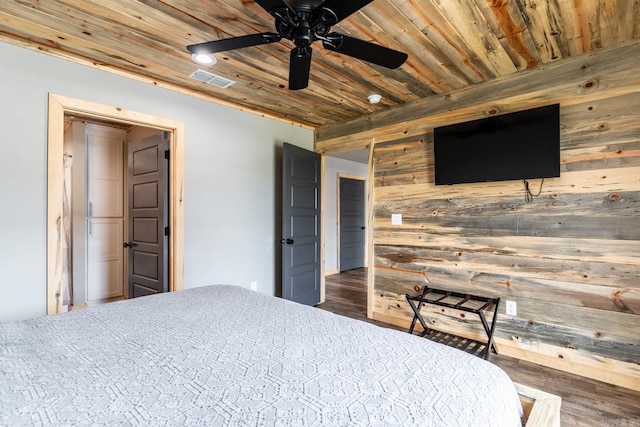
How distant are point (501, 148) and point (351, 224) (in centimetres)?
438

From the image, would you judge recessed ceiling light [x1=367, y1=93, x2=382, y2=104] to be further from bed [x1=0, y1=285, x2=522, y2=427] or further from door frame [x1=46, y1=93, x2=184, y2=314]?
bed [x1=0, y1=285, x2=522, y2=427]

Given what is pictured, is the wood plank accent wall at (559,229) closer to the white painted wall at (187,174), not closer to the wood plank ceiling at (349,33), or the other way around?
the wood plank ceiling at (349,33)

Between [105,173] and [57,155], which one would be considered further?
[105,173]

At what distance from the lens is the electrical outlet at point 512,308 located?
259 centimetres

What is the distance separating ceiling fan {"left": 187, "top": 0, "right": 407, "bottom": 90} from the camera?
133 centimetres

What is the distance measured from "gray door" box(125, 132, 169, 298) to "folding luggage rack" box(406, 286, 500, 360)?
245 cm

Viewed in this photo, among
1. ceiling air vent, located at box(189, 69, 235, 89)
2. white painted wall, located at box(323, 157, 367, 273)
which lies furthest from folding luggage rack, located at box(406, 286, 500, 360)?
white painted wall, located at box(323, 157, 367, 273)

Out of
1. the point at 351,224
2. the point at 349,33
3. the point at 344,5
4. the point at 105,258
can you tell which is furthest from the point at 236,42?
the point at 351,224

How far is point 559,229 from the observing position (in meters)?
2.39

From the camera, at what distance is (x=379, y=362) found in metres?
1.02

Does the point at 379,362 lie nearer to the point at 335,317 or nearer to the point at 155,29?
the point at 335,317

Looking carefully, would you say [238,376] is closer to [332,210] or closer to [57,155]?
[57,155]

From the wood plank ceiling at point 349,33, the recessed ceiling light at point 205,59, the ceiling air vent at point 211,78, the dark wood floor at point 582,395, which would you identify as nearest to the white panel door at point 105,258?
the wood plank ceiling at point 349,33

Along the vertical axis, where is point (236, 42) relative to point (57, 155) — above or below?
above
